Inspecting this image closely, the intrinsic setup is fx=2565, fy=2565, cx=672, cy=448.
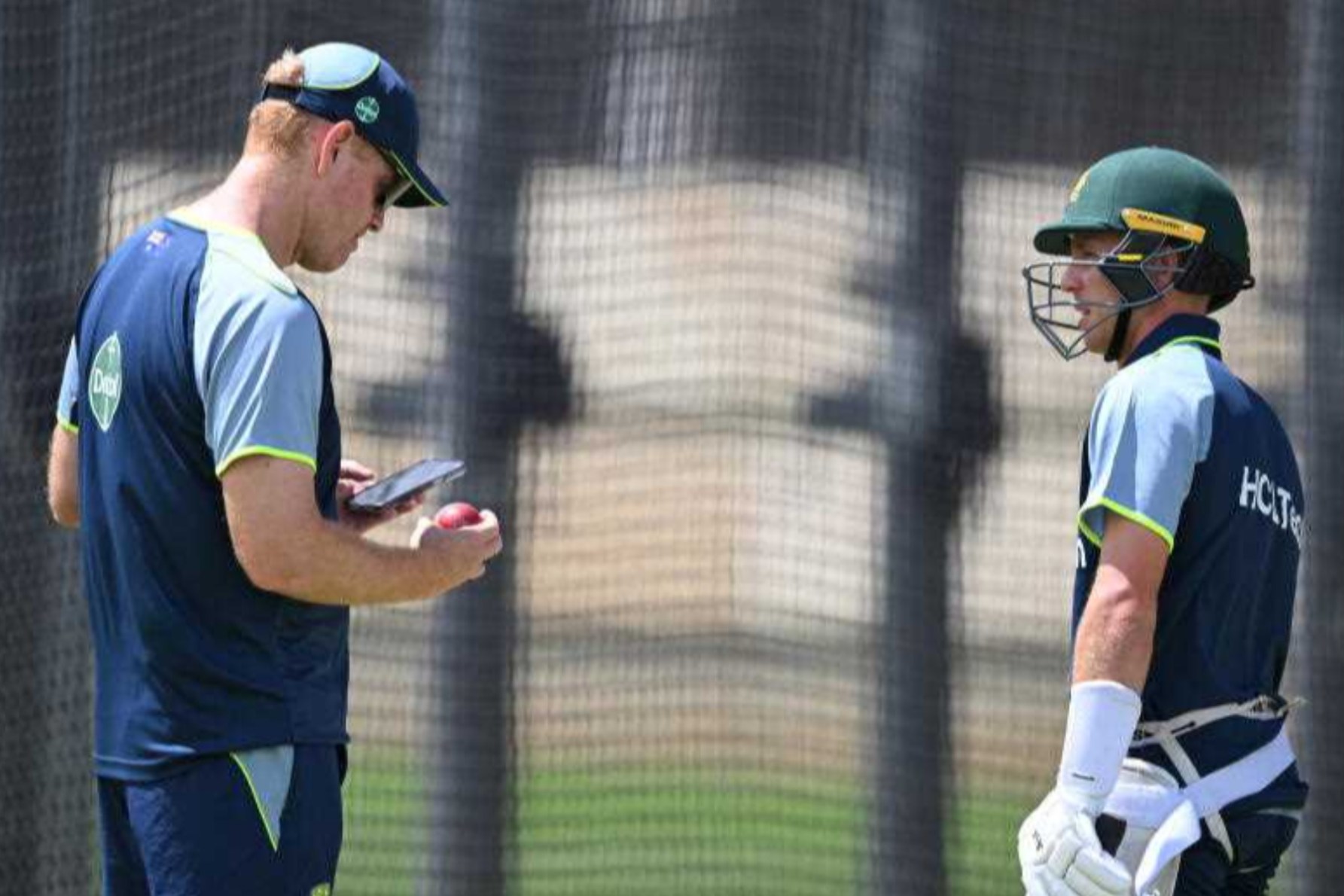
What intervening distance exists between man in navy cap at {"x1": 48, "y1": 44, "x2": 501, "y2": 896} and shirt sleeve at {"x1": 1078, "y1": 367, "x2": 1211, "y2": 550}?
38.6 inches

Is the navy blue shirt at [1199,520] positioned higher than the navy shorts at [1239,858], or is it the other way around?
the navy blue shirt at [1199,520]

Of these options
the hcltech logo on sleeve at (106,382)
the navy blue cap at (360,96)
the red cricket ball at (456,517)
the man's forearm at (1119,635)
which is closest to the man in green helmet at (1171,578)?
the man's forearm at (1119,635)

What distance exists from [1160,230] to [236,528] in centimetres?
163

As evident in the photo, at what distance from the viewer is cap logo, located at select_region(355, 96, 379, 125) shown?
4.04 m

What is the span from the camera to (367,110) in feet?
13.3

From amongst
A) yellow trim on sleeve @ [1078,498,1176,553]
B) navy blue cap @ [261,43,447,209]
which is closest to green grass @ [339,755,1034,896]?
yellow trim on sleeve @ [1078,498,1176,553]

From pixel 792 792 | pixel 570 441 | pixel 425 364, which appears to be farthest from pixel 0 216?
pixel 792 792

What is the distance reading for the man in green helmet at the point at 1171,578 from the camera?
13.2 feet

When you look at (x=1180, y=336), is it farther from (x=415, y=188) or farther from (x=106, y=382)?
(x=106, y=382)

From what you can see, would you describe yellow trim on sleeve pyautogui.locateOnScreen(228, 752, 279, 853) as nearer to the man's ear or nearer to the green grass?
the man's ear

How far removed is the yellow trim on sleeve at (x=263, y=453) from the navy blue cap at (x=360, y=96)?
0.59m

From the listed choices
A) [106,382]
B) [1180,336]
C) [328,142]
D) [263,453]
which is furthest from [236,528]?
[1180,336]

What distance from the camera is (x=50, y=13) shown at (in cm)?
621

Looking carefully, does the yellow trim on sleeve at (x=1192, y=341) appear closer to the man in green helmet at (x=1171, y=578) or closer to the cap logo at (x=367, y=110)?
the man in green helmet at (x=1171, y=578)
